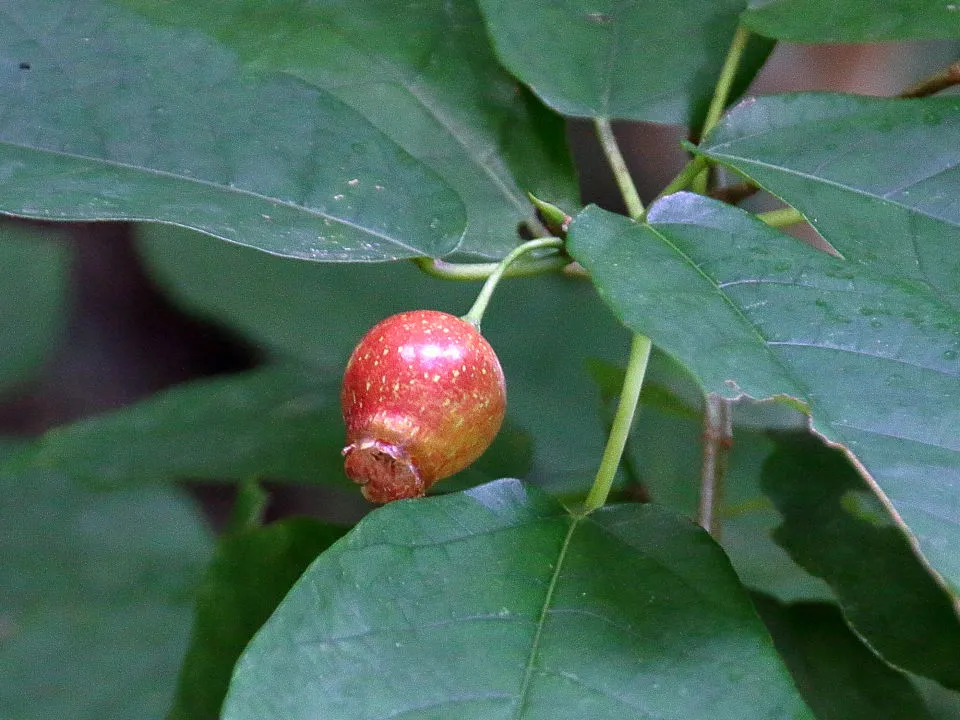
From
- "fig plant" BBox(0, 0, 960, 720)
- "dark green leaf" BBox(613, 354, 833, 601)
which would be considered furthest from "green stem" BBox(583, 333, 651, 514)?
"dark green leaf" BBox(613, 354, 833, 601)

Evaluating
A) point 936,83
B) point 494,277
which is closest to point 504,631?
point 494,277

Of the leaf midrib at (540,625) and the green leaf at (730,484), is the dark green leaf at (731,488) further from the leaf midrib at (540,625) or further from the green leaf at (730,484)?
the leaf midrib at (540,625)

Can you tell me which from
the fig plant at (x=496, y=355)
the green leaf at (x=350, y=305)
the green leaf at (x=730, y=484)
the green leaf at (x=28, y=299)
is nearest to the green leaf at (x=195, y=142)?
the fig plant at (x=496, y=355)

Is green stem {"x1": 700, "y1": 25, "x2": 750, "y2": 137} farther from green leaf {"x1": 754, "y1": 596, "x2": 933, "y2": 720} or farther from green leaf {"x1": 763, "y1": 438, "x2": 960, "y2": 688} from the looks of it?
green leaf {"x1": 754, "y1": 596, "x2": 933, "y2": 720}

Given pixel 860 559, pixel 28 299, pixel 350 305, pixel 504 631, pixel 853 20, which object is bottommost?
pixel 28 299

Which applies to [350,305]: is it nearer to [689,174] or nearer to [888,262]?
[689,174]

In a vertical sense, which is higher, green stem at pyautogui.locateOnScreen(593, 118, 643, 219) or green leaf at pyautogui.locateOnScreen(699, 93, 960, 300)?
green leaf at pyautogui.locateOnScreen(699, 93, 960, 300)

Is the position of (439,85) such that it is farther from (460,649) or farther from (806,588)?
(806,588)
